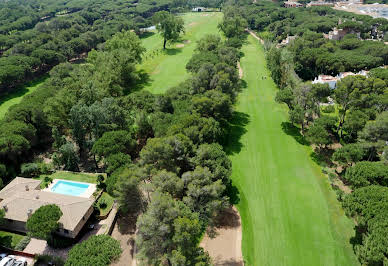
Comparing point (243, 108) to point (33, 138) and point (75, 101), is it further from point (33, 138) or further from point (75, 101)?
point (33, 138)

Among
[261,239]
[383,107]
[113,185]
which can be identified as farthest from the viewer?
[383,107]

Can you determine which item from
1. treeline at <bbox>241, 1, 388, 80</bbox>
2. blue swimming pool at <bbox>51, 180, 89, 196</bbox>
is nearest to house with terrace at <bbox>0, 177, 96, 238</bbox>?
blue swimming pool at <bbox>51, 180, 89, 196</bbox>

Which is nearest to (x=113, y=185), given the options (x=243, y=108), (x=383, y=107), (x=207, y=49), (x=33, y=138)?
(x=33, y=138)

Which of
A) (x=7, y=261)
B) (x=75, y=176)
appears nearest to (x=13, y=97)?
(x=75, y=176)

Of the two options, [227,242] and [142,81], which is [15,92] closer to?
[142,81]

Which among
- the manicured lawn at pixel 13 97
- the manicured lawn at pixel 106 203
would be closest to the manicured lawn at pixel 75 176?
the manicured lawn at pixel 106 203

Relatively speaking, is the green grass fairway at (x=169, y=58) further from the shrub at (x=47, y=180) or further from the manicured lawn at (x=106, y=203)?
the manicured lawn at (x=106, y=203)

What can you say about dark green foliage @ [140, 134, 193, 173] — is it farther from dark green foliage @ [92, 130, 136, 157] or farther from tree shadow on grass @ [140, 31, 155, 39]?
tree shadow on grass @ [140, 31, 155, 39]
